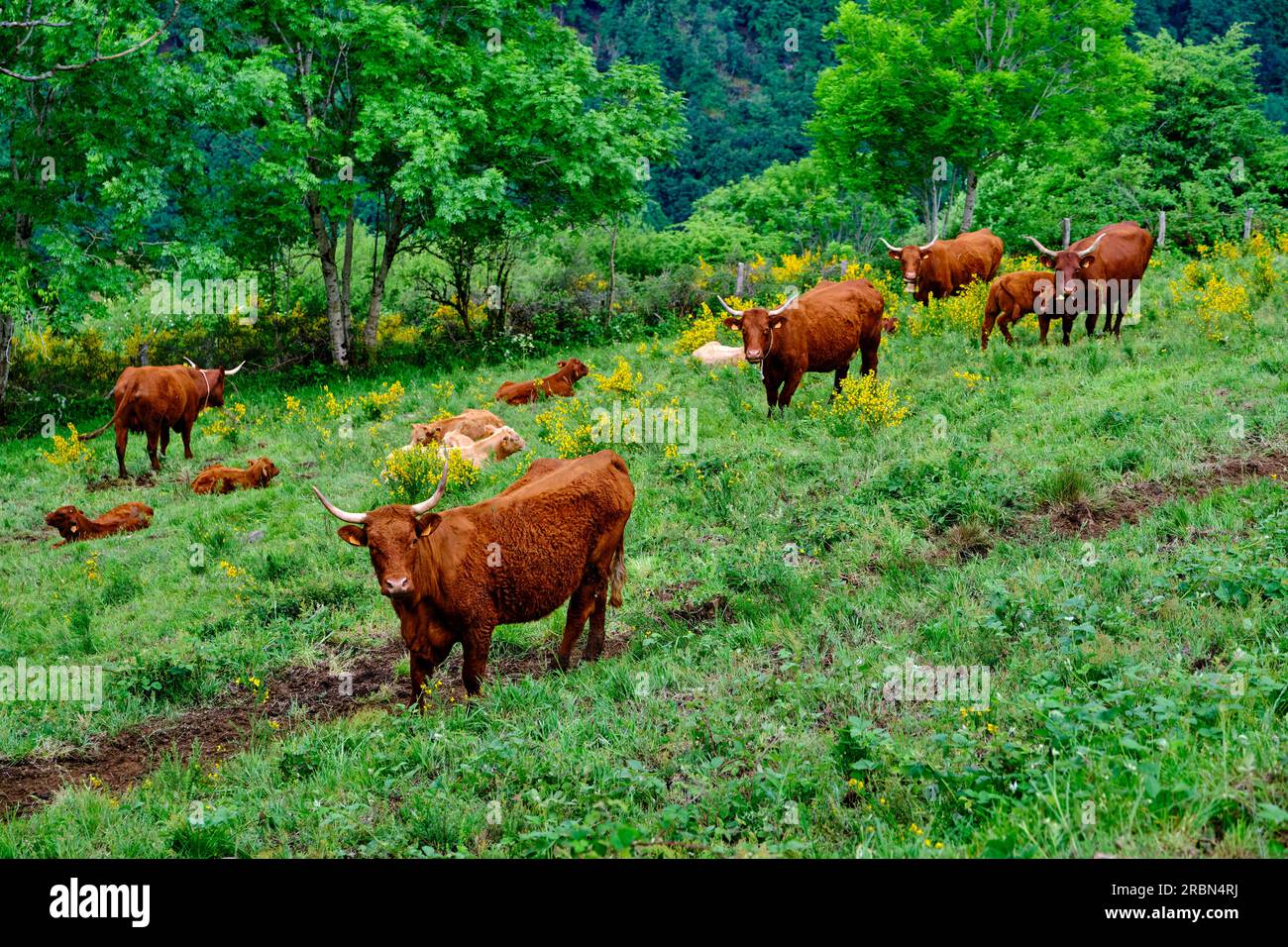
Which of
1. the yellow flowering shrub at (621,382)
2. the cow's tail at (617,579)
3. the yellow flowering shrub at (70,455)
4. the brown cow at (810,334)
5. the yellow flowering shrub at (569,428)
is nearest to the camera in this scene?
the cow's tail at (617,579)

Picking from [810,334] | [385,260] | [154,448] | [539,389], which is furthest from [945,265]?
[154,448]

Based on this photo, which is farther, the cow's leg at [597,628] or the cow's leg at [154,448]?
the cow's leg at [154,448]

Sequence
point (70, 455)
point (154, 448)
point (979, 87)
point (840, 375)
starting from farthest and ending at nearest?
point (979, 87)
point (70, 455)
point (154, 448)
point (840, 375)

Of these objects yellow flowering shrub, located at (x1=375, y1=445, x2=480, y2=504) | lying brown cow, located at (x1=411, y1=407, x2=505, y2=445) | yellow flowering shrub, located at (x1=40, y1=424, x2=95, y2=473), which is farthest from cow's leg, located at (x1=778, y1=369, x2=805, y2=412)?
yellow flowering shrub, located at (x1=40, y1=424, x2=95, y2=473)

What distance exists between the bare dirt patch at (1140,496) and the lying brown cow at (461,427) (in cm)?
776

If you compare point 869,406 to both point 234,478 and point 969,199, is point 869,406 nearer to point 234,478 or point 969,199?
point 234,478

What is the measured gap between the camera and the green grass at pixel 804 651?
419 centimetres

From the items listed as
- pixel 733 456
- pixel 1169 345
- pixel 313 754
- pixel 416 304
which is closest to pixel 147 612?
pixel 313 754

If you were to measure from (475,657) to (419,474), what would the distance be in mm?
4950

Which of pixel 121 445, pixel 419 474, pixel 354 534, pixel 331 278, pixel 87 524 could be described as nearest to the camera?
pixel 354 534

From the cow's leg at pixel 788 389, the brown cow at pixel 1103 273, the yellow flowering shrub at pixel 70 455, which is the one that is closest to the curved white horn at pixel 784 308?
the cow's leg at pixel 788 389

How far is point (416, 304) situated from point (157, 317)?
6.32 meters

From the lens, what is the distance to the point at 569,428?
1264cm

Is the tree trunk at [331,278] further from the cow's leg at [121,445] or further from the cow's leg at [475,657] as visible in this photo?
the cow's leg at [475,657]
